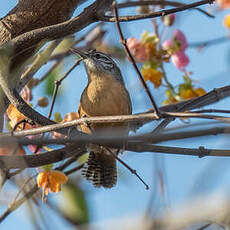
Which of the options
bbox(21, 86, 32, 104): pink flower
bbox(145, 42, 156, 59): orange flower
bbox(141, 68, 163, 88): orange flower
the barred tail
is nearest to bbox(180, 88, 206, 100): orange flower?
bbox(141, 68, 163, 88): orange flower

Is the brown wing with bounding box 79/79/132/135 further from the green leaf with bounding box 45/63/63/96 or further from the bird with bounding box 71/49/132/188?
the green leaf with bounding box 45/63/63/96

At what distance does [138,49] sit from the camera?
13.4 ft

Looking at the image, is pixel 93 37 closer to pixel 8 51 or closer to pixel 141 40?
pixel 141 40

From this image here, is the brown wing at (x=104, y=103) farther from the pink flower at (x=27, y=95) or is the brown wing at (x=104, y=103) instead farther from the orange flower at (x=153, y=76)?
the pink flower at (x=27, y=95)

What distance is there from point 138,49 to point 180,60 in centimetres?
40

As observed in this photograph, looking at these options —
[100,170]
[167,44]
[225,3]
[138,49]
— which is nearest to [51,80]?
[138,49]

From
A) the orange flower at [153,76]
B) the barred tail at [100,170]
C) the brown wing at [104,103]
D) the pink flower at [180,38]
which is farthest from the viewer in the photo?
the pink flower at [180,38]

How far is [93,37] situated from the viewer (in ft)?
17.2

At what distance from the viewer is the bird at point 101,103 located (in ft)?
13.2

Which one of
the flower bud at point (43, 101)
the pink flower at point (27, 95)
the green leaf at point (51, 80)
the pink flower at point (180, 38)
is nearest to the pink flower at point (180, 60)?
the pink flower at point (180, 38)

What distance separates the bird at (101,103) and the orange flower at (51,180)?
586mm

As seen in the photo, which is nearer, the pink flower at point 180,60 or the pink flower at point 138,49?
the pink flower at point 138,49

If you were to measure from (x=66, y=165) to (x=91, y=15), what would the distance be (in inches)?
57.4

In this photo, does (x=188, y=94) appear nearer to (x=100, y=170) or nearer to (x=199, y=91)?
(x=199, y=91)
